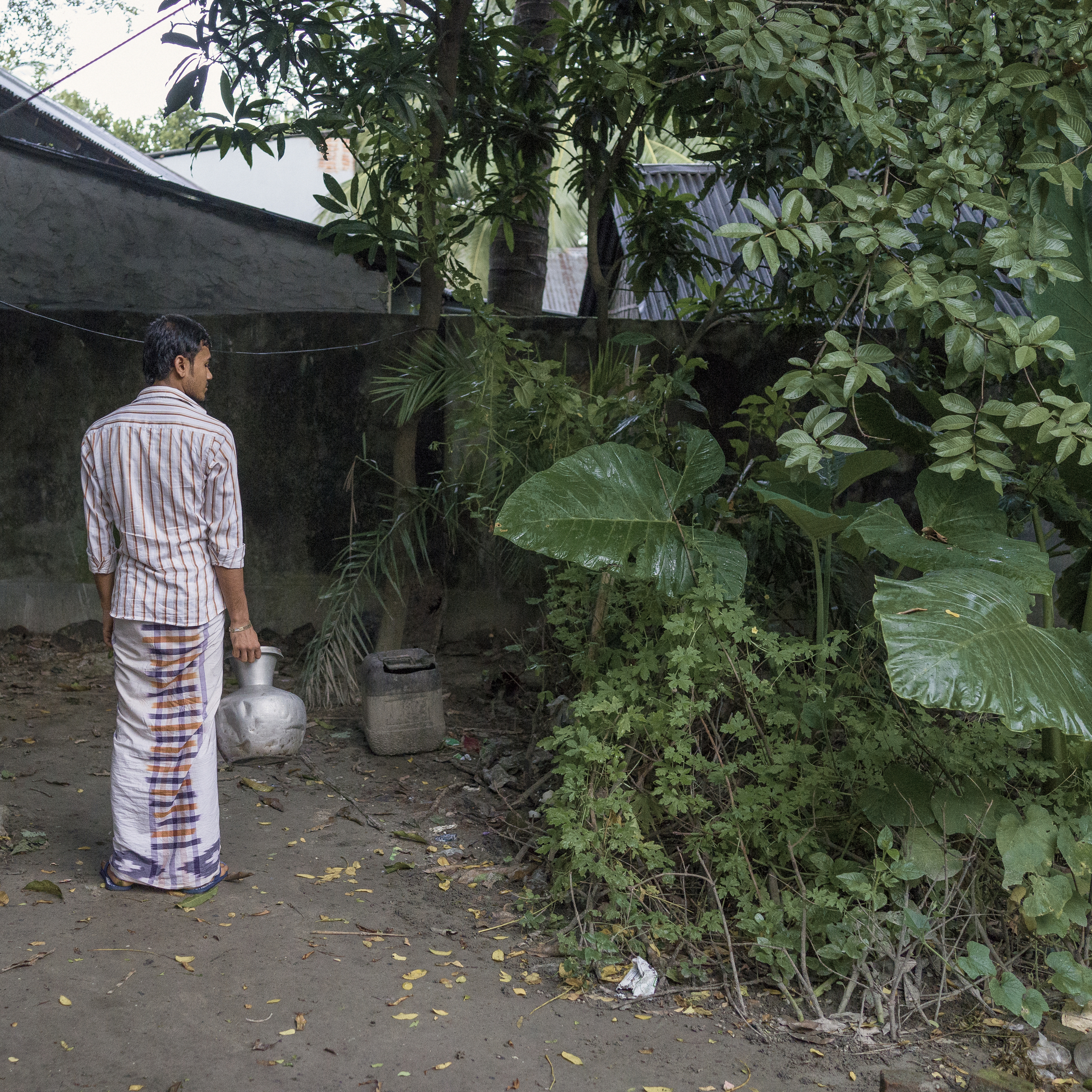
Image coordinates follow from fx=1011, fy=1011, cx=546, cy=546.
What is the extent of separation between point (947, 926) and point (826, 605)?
37.0 inches

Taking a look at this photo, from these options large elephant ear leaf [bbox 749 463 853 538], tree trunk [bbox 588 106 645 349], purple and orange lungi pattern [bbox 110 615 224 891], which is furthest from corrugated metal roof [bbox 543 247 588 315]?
purple and orange lungi pattern [bbox 110 615 224 891]

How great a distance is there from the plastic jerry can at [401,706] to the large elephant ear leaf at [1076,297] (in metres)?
2.62

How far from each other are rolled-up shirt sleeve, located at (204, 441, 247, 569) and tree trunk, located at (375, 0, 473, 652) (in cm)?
179

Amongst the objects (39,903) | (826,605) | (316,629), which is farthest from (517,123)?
(39,903)

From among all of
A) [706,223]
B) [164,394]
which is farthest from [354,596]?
[706,223]

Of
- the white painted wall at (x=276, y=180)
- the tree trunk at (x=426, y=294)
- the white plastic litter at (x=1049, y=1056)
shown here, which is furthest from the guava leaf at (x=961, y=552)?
the white painted wall at (x=276, y=180)

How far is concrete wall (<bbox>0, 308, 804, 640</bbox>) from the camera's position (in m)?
5.31

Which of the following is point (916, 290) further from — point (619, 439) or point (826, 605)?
point (619, 439)

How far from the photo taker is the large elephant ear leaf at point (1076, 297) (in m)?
2.87

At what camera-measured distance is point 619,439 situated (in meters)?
3.77

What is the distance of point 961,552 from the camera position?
2.62 metres

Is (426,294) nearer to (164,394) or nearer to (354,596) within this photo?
(354,596)

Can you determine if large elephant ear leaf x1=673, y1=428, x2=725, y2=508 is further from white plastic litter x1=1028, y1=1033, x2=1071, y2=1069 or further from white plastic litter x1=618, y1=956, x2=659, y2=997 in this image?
white plastic litter x1=1028, y1=1033, x2=1071, y2=1069

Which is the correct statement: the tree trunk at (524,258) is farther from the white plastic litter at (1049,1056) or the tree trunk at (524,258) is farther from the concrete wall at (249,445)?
the white plastic litter at (1049,1056)
